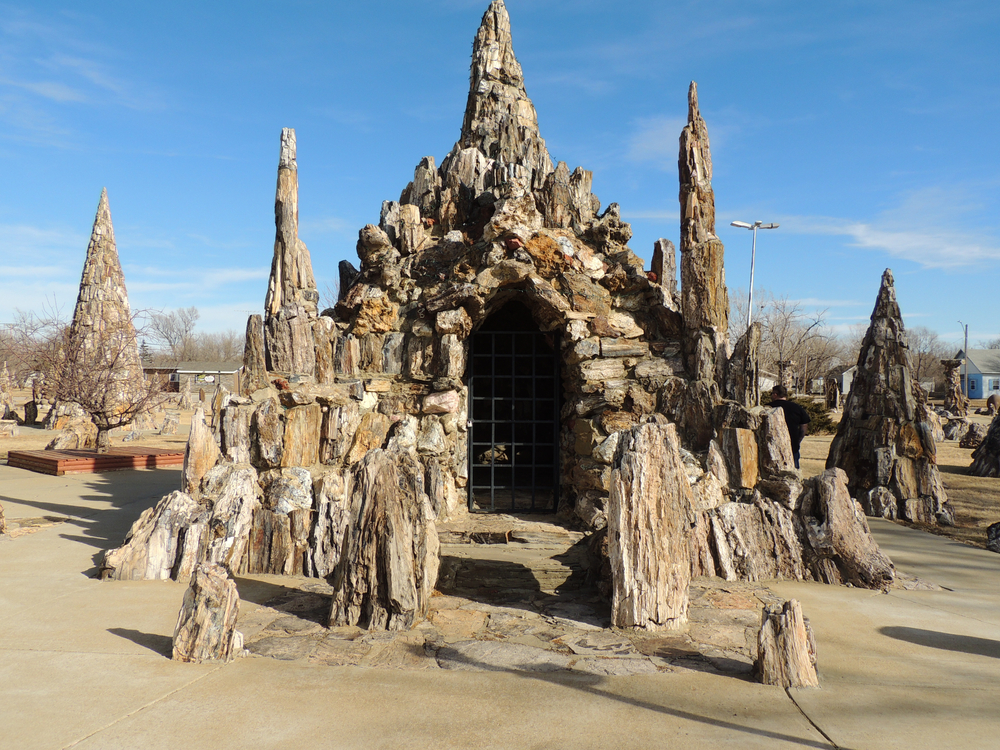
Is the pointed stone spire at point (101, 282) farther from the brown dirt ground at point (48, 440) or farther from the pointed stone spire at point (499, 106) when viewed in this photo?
the pointed stone spire at point (499, 106)

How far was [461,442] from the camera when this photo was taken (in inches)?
325

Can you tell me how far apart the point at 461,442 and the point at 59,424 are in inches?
757

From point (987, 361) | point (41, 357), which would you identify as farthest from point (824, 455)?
point (987, 361)

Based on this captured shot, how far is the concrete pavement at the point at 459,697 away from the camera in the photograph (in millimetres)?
3311

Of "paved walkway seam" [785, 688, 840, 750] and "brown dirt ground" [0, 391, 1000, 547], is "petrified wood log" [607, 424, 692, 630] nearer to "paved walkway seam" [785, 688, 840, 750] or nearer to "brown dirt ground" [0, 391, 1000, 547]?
"paved walkway seam" [785, 688, 840, 750]

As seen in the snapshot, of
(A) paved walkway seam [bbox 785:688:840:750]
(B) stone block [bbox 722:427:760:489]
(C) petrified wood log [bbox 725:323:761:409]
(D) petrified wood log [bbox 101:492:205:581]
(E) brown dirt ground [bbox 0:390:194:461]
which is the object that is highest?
(C) petrified wood log [bbox 725:323:761:409]

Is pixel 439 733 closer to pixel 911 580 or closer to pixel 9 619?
pixel 9 619

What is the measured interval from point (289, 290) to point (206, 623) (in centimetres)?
446

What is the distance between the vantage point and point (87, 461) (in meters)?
12.9

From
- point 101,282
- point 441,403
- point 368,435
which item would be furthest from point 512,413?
point 101,282

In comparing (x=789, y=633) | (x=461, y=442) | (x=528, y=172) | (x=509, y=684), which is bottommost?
(x=509, y=684)

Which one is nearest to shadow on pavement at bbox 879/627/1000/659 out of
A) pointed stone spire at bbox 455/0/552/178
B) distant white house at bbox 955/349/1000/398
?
pointed stone spire at bbox 455/0/552/178

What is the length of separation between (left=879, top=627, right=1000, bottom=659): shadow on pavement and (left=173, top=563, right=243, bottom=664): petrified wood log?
454 cm

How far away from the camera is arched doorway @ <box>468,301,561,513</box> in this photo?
8.52 meters
